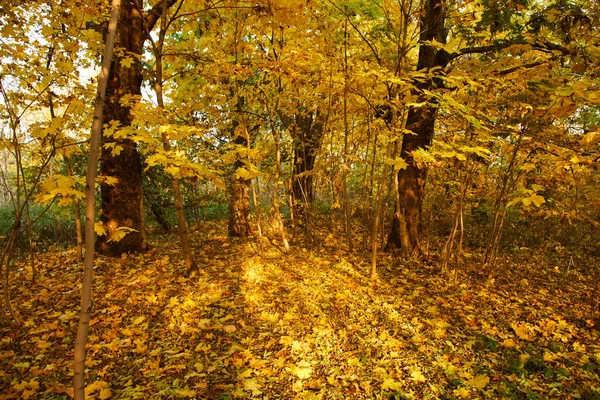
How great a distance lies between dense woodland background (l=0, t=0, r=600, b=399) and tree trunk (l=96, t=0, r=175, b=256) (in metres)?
0.04

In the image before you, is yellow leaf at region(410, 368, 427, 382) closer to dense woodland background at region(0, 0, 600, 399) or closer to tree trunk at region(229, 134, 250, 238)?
dense woodland background at region(0, 0, 600, 399)

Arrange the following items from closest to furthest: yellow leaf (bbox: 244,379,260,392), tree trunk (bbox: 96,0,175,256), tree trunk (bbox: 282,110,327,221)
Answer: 1. yellow leaf (bbox: 244,379,260,392)
2. tree trunk (bbox: 96,0,175,256)
3. tree trunk (bbox: 282,110,327,221)

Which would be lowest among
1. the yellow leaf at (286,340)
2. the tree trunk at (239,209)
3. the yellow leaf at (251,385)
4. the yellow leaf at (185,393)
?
the yellow leaf at (251,385)

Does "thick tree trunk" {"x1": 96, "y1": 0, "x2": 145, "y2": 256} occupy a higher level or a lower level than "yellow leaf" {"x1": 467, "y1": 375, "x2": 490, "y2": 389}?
higher

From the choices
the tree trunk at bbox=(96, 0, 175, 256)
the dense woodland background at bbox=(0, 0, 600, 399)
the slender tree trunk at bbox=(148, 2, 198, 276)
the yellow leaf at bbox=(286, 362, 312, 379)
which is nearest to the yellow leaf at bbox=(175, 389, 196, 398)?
the dense woodland background at bbox=(0, 0, 600, 399)

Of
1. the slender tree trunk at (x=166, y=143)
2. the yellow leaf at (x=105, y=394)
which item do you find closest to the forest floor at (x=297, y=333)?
the yellow leaf at (x=105, y=394)

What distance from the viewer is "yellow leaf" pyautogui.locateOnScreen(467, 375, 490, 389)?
3006mm

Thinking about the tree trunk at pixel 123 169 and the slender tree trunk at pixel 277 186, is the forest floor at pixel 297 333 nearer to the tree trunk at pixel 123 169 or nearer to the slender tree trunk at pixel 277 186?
the tree trunk at pixel 123 169

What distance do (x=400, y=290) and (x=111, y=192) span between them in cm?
506

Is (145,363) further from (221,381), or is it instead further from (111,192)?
(111,192)

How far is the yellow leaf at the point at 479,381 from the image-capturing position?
9.86ft

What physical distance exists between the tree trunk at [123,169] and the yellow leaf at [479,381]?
5179mm

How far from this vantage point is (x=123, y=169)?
5.52 m

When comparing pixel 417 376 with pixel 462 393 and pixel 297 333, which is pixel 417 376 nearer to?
pixel 462 393
